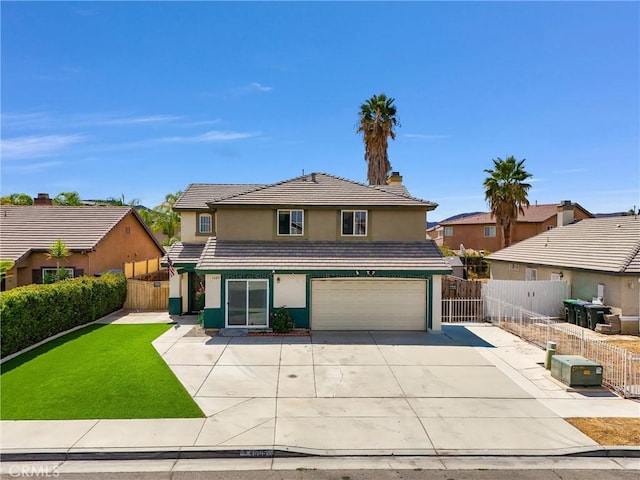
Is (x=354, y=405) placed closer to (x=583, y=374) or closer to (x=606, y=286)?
(x=583, y=374)

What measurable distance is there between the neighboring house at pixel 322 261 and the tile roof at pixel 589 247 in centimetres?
800

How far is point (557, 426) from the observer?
8.84m

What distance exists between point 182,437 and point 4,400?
5.16m

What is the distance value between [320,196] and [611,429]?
13705 millimetres

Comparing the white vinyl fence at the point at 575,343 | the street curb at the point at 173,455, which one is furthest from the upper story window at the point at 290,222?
the street curb at the point at 173,455

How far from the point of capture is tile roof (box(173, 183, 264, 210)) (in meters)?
21.6

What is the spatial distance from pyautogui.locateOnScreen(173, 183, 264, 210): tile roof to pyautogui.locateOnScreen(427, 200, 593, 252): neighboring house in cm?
2807

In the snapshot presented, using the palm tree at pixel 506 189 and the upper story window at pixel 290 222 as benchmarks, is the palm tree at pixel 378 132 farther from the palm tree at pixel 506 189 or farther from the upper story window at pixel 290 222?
the upper story window at pixel 290 222

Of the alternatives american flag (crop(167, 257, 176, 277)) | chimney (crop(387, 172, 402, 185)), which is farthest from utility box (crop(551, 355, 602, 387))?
american flag (crop(167, 257, 176, 277))

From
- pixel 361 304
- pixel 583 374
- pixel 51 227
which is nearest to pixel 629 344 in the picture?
pixel 583 374

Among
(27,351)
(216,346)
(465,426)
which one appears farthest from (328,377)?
(27,351)

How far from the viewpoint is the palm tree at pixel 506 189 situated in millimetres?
34750

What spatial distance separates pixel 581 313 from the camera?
18.5m

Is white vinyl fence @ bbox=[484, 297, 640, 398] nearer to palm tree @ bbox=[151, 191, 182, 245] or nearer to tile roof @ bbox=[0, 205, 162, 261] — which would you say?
tile roof @ bbox=[0, 205, 162, 261]
